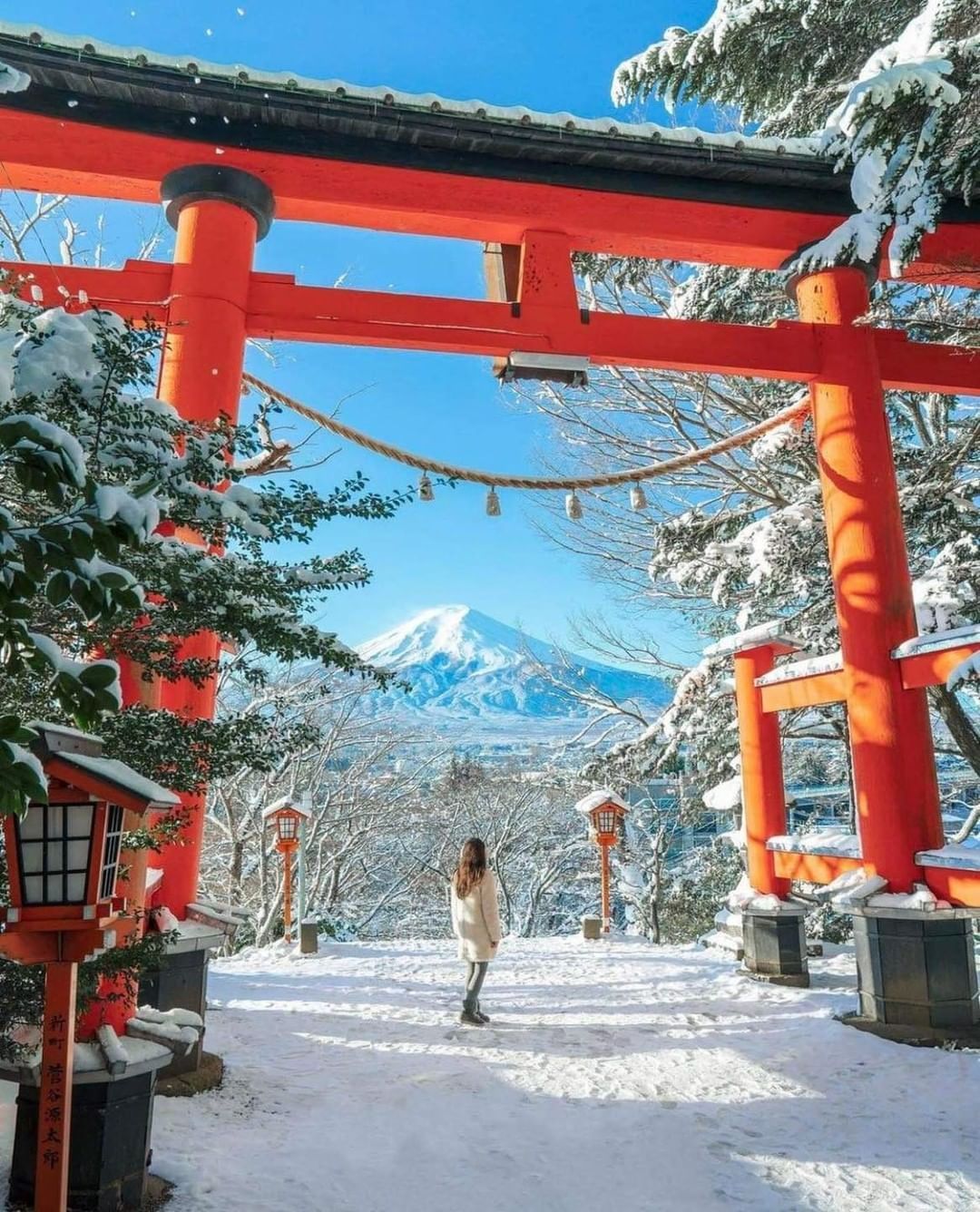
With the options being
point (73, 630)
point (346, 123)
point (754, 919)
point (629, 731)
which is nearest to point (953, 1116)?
point (754, 919)

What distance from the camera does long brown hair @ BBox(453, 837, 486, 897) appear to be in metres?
6.02

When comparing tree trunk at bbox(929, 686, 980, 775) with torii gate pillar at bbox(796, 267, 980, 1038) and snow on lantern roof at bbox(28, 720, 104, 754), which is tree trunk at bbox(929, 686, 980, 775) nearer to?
torii gate pillar at bbox(796, 267, 980, 1038)

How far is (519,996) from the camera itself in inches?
264

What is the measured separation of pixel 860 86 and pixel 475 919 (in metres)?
5.31

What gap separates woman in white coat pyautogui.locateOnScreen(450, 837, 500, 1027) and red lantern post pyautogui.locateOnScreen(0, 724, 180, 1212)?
11.1 feet

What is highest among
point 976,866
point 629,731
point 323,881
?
point 629,731

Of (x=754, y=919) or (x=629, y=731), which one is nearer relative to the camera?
(x=754, y=919)

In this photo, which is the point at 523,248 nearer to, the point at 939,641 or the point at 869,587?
the point at 869,587

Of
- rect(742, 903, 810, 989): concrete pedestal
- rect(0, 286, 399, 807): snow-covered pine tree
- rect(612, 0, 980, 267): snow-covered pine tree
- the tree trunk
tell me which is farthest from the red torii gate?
the tree trunk

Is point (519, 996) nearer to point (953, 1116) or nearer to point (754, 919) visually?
point (754, 919)

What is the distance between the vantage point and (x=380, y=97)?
224 inches

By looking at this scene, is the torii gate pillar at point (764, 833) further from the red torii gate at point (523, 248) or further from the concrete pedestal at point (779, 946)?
the red torii gate at point (523, 248)

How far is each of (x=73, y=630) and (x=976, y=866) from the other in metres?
4.94

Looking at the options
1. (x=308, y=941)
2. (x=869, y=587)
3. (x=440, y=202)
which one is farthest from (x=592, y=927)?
(x=440, y=202)
